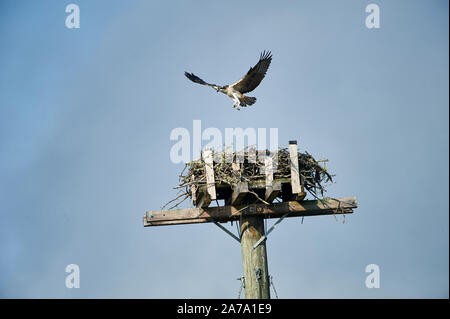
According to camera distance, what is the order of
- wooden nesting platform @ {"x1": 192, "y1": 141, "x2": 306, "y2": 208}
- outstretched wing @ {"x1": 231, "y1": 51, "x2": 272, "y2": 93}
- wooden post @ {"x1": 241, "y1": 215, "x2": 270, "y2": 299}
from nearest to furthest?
wooden post @ {"x1": 241, "y1": 215, "x2": 270, "y2": 299} < wooden nesting platform @ {"x1": 192, "y1": 141, "x2": 306, "y2": 208} < outstretched wing @ {"x1": 231, "y1": 51, "x2": 272, "y2": 93}

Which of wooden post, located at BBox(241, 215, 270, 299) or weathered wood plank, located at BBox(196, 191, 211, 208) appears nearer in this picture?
wooden post, located at BBox(241, 215, 270, 299)

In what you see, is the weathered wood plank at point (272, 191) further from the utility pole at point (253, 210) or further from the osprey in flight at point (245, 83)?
the osprey in flight at point (245, 83)

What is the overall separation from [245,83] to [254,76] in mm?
256

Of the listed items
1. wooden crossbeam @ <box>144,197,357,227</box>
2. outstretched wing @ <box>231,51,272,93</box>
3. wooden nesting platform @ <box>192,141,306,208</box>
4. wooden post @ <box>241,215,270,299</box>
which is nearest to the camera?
wooden post @ <box>241,215,270,299</box>

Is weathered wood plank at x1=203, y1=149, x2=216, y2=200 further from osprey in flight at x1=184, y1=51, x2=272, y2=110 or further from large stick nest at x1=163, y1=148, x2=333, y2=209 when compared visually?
osprey in flight at x1=184, y1=51, x2=272, y2=110

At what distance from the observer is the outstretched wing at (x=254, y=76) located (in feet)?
42.0

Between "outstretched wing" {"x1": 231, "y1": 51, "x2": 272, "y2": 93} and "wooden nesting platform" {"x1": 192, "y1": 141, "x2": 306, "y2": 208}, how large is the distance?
3.13 m

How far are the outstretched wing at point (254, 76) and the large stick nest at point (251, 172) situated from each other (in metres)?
2.94


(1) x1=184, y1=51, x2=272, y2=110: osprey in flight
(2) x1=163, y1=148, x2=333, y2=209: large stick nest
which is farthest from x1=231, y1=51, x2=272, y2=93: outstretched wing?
(2) x1=163, y1=148, x2=333, y2=209: large stick nest

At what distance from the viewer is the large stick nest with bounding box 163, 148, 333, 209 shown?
990 centimetres

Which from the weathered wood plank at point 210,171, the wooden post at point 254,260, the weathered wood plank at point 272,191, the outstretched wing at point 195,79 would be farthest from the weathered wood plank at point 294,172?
the outstretched wing at point 195,79

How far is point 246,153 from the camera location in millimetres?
10125
